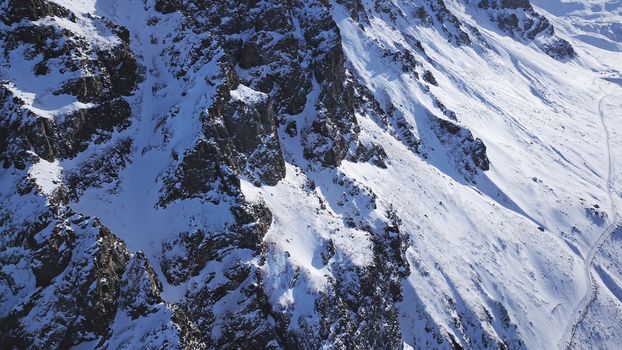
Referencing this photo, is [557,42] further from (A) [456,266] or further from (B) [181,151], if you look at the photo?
(B) [181,151]

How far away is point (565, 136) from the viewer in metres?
107

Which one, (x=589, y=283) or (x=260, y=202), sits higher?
(x=260, y=202)

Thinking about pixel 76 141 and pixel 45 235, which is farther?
pixel 76 141

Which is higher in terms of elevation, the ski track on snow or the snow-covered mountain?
the snow-covered mountain

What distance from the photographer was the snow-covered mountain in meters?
33.6

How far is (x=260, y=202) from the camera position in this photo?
1684 inches

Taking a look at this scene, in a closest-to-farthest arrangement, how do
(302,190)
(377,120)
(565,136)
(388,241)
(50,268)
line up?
(50,268) → (302,190) → (388,241) → (377,120) → (565,136)

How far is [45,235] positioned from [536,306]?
53.7 meters

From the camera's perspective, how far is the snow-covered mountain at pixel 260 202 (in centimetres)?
3356

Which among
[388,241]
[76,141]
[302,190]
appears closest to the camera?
[76,141]

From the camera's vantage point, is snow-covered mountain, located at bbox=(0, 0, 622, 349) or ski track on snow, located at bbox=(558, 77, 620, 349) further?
ski track on snow, located at bbox=(558, 77, 620, 349)

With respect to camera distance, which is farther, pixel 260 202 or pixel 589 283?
pixel 589 283

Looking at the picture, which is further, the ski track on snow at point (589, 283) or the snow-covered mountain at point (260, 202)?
A: the ski track on snow at point (589, 283)

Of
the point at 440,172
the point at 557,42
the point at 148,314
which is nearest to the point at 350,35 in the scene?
the point at 440,172
